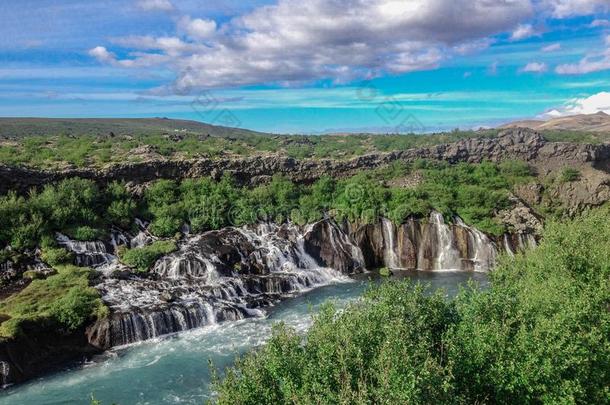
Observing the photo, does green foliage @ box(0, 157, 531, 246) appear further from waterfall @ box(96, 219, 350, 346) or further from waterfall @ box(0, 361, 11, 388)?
waterfall @ box(0, 361, 11, 388)

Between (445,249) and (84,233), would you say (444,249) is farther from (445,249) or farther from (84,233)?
(84,233)

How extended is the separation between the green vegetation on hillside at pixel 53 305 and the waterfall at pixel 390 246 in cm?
2701

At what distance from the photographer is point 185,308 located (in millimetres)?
32969

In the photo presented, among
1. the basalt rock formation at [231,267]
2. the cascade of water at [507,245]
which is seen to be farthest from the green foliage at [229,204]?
the basalt rock formation at [231,267]

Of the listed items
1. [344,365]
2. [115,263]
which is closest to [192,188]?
[115,263]

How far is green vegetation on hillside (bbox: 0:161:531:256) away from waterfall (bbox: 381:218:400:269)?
122 cm

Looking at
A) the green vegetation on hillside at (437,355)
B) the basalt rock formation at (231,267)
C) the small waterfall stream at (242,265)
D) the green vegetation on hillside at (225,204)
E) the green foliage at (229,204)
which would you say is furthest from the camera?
the green foliage at (229,204)

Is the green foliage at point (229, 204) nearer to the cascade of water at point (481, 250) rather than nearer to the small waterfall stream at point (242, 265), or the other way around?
the cascade of water at point (481, 250)

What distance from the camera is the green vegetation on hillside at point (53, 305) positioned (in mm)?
28562

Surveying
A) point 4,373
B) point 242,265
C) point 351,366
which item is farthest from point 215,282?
point 351,366

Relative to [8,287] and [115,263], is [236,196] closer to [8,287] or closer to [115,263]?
[115,263]

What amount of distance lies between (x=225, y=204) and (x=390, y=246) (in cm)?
1739

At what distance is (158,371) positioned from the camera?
26.1 metres

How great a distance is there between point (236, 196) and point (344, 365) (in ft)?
130
